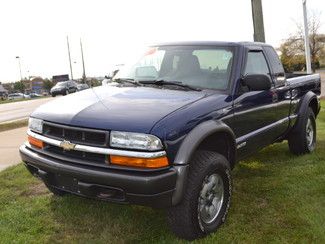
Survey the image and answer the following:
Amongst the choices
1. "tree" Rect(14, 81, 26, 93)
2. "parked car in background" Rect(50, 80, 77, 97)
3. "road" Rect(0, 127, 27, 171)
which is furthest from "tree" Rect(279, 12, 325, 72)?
"tree" Rect(14, 81, 26, 93)

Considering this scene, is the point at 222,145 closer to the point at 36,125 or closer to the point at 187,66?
the point at 187,66

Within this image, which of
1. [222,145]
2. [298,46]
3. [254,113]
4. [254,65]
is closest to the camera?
[222,145]

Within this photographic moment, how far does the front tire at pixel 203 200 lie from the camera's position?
364 centimetres

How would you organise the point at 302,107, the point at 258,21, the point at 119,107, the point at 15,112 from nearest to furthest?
1. the point at 119,107
2. the point at 302,107
3. the point at 258,21
4. the point at 15,112

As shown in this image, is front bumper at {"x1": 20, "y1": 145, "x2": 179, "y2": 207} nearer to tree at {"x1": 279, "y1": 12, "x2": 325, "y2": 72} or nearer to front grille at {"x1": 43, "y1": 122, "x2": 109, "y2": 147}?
front grille at {"x1": 43, "y1": 122, "x2": 109, "y2": 147}

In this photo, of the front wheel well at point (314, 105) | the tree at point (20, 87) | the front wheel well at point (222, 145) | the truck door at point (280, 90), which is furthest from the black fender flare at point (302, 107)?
the tree at point (20, 87)

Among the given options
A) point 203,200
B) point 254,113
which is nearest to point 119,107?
point 203,200

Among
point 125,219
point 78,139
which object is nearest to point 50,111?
point 78,139

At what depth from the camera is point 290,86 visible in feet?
19.5

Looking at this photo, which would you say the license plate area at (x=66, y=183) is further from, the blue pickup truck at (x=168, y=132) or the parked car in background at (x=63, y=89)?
the parked car in background at (x=63, y=89)

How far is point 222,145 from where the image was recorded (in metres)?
4.36

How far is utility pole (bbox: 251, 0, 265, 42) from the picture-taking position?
10.4 metres

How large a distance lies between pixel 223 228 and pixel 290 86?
2.65 m

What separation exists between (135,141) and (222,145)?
1.26m
